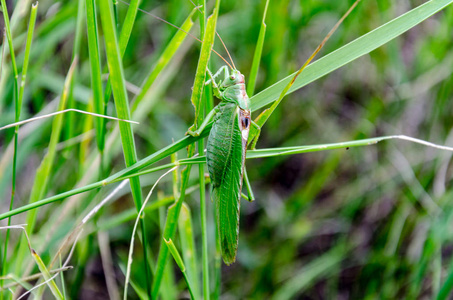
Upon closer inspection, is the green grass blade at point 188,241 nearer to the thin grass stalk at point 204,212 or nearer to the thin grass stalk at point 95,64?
the thin grass stalk at point 204,212

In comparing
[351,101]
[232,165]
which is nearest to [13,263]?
[232,165]

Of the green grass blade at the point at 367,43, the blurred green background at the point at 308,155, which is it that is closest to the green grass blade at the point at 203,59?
the green grass blade at the point at 367,43

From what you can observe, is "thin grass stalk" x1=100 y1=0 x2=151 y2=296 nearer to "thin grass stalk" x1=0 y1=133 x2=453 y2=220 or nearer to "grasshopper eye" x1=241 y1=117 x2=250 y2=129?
"thin grass stalk" x1=0 y1=133 x2=453 y2=220

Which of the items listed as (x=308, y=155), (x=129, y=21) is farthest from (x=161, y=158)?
(x=308, y=155)

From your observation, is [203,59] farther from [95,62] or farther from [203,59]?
[95,62]

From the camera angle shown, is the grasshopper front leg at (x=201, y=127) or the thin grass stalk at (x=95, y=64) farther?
the grasshopper front leg at (x=201, y=127)

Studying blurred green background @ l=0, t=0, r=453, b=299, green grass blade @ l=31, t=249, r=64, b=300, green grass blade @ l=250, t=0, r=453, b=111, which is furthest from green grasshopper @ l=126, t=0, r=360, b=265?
blurred green background @ l=0, t=0, r=453, b=299
